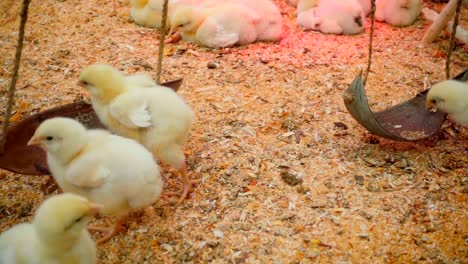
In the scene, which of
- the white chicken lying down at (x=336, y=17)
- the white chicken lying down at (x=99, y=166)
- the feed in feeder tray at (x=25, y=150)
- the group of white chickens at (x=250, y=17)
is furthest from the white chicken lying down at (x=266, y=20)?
the white chicken lying down at (x=99, y=166)

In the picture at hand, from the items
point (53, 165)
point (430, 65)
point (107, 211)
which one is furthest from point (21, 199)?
point (430, 65)

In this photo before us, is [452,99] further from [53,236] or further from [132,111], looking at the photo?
[53,236]

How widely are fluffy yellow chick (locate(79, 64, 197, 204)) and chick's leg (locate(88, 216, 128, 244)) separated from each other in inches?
10.9

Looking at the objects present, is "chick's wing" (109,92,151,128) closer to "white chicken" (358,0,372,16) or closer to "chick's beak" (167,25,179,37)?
"chick's beak" (167,25,179,37)

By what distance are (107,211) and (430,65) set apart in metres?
2.41

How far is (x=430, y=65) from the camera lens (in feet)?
10.3

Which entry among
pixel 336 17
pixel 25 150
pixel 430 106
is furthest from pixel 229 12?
pixel 25 150

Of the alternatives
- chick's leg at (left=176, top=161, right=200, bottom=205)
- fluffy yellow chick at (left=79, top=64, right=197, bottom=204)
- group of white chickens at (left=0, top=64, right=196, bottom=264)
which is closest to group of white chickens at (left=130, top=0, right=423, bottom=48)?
group of white chickens at (left=0, top=64, right=196, bottom=264)

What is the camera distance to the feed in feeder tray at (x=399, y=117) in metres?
2.18

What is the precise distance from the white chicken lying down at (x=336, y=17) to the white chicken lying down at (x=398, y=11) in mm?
252

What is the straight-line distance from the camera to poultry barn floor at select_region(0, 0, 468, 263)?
1864 mm

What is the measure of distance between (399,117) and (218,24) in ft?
4.57

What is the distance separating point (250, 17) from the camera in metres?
3.23

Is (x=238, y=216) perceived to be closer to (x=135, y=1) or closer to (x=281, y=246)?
(x=281, y=246)
